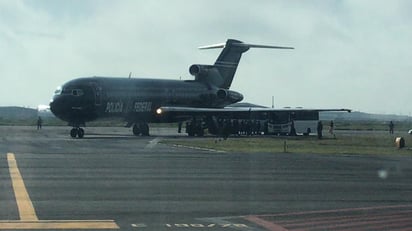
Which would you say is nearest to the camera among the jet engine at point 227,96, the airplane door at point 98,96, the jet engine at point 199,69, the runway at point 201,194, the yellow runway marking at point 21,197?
the runway at point 201,194

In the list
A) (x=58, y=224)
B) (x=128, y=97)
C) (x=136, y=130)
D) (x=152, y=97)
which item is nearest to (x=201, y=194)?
(x=58, y=224)

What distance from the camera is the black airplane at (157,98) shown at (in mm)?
55594

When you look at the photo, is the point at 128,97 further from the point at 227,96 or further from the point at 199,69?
the point at 227,96

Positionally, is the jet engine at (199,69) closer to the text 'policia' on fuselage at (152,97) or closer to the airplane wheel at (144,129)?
the text 'policia' on fuselage at (152,97)

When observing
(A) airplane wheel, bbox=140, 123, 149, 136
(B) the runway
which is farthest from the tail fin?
(B) the runway

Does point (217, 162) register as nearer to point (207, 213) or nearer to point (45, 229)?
point (207, 213)

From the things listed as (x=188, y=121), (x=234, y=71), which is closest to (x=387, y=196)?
(x=188, y=121)

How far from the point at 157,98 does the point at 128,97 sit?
3.04m

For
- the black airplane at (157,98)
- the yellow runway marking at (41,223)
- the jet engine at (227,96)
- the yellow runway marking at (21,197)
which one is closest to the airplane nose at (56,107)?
the black airplane at (157,98)

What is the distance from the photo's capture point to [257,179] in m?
20.6

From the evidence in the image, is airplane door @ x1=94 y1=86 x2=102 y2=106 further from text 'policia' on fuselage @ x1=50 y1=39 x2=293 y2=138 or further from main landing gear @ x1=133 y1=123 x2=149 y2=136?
main landing gear @ x1=133 y1=123 x2=149 y2=136

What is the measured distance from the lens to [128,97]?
194 ft

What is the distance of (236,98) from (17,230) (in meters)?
55.8

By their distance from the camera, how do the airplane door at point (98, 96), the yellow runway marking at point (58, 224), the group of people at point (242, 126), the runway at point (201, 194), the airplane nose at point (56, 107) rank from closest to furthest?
the yellow runway marking at point (58, 224) < the runway at point (201, 194) < the airplane nose at point (56, 107) < the airplane door at point (98, 96) < the group of people at point (242, 126)
